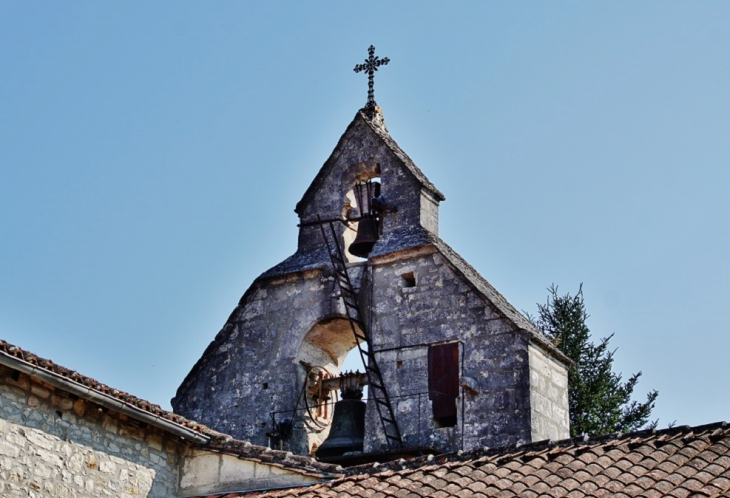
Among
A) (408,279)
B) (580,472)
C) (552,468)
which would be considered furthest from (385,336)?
(580,472)

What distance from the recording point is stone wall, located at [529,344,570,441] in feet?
46.1

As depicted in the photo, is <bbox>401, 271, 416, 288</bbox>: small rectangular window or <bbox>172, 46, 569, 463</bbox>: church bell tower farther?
<bbox>401, 271, 416, 288</bbox>: small rectangular window

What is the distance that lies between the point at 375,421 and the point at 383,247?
2327mm

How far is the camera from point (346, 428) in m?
15.1

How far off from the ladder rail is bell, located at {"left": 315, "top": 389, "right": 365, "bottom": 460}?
1.42 ft

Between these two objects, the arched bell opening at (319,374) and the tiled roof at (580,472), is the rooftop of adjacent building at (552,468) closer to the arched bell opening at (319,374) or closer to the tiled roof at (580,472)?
the tiled roof at (580,472)

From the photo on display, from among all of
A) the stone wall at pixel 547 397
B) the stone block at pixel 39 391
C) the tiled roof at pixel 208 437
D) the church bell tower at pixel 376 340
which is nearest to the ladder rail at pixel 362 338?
the church bell tower at pixel 376 340

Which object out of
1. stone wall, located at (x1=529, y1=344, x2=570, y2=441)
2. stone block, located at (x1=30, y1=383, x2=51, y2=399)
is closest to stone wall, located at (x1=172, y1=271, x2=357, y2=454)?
stone wall, located at (x1=529, y1=344, x2=570, y2=441)

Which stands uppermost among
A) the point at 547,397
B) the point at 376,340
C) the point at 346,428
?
the point at 376,340

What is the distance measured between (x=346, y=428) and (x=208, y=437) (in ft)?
9.48

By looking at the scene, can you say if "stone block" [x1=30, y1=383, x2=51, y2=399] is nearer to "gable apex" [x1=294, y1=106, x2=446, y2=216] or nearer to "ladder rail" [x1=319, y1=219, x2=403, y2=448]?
"ladder rail" [x1=319, y1=219, x2=403, y2=448]

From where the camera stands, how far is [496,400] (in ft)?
46.5

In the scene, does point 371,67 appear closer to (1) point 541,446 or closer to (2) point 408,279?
(2) point 408,279

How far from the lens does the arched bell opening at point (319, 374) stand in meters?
15.8
